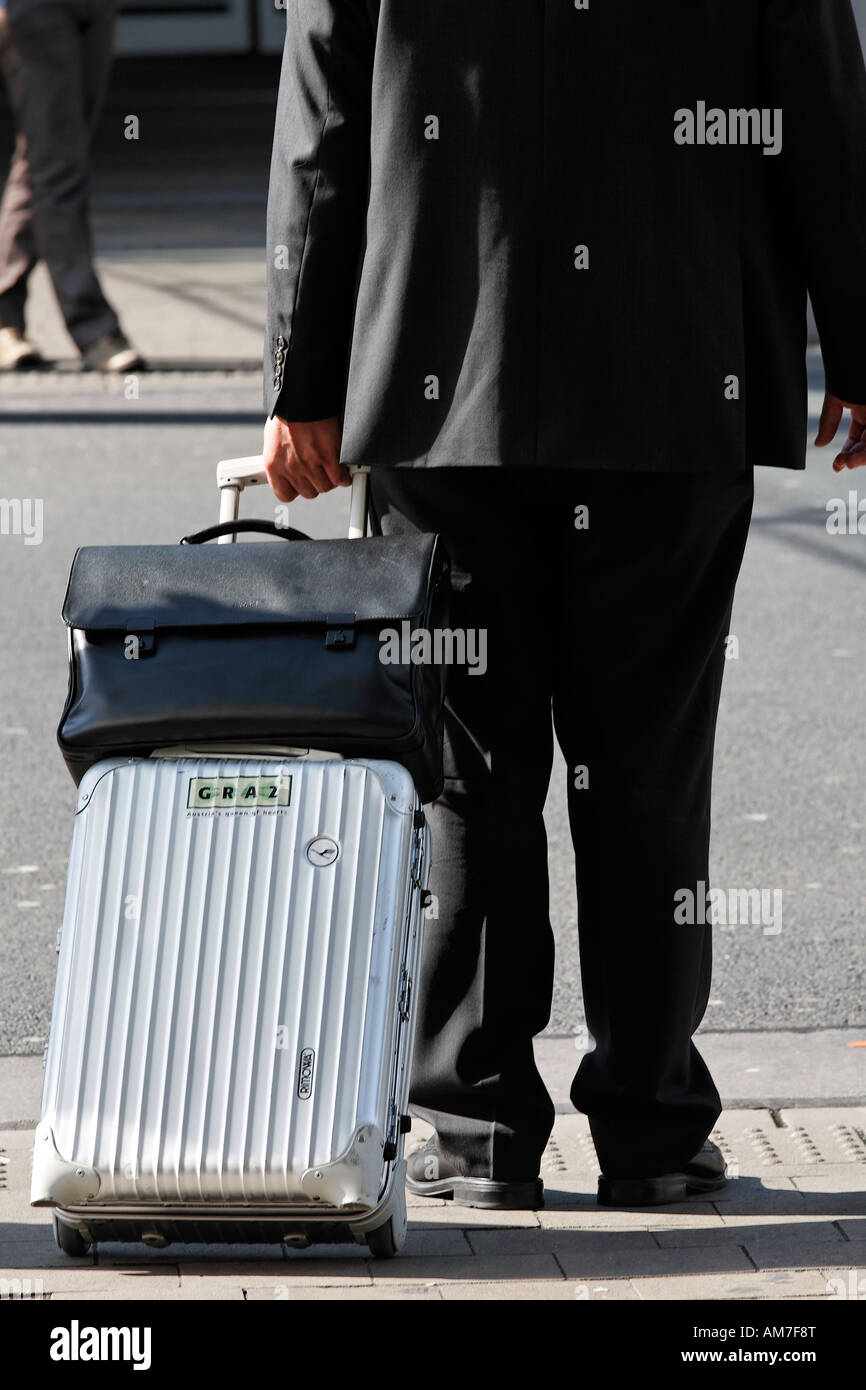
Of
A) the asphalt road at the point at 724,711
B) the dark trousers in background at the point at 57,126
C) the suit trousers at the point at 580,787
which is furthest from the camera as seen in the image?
the dark trousers in background at the point at 57,126

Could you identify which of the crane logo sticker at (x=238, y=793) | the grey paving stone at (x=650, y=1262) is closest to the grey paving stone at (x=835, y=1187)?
the grey paving stone at (x=650, y=1262)

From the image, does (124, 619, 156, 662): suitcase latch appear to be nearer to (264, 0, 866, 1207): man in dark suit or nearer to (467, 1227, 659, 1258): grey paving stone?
(264, 0, 866, 1207): man in dark suit

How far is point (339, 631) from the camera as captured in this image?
2578 mm

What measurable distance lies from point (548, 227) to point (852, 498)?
5338 millimetres

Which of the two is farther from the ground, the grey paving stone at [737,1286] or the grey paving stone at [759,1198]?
the grey paving stone at [759,1198]

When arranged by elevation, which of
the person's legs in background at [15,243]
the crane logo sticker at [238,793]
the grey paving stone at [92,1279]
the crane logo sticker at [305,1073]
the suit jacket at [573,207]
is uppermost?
the person's legs in background at [15,243]

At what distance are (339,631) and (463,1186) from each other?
0.82 meters

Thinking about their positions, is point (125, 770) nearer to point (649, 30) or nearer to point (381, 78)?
point (381, 78)

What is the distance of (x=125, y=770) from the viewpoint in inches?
101

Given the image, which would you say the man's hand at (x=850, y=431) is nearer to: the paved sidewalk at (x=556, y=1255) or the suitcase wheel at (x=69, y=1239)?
the paved sidewalk at (x=556, y=1255)

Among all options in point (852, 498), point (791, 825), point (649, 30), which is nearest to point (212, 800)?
point (649, 30)

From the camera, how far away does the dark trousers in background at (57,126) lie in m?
9.66

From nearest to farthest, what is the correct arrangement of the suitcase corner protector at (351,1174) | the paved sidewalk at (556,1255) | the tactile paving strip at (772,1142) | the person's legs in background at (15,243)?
the suitcase corner protector at (351,1174) < the paved sidewalk at (556,1255) < the tactile paving strip at (772,1142) < the person's legs in background at (15,243)

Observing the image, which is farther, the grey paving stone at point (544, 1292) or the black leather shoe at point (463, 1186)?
the black leather shoe at point (463, 1186)
